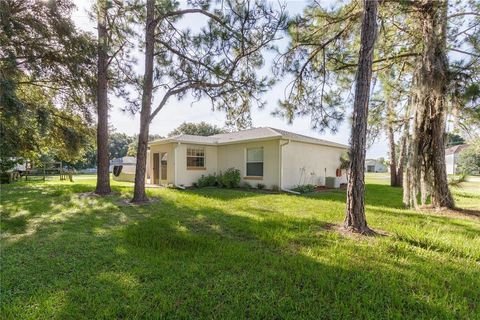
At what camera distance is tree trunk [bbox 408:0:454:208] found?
5.70m

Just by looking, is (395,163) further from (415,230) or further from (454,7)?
(415,230)

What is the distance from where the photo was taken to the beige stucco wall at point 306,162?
35.8 feet

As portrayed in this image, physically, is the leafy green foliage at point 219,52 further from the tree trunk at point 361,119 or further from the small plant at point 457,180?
the small plant at point 457,180

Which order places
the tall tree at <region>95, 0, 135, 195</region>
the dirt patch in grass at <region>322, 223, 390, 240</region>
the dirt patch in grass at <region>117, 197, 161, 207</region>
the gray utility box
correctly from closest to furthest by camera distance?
the dirt patch in grass at <region>322, 223, 390, 240</region> < the dirt patch in grass at <region>117, 197, 161, 207</region> < the tall tree at <region>95, 0, 135, 195</region> < the gray utility box

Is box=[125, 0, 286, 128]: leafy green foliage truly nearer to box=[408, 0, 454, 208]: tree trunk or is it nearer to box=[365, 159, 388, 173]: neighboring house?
box=[408, 0, 454, 208]: tree trunk

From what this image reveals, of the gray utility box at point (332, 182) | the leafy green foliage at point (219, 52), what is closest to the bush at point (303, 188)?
the gray utility box at point (332, 182)

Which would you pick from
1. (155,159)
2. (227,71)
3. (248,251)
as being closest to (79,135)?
(155,159)

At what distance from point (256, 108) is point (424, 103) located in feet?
14.5

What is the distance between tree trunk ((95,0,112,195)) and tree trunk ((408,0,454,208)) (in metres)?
9.00

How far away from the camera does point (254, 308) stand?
220 cm

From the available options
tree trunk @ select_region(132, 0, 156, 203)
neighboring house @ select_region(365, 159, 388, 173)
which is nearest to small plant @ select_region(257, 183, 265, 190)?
tree trunk @ select_region(132, 0, 156, 203)

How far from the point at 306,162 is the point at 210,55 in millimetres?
7339

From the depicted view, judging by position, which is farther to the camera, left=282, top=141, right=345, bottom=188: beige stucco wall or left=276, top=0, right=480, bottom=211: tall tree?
left=282, top=141, right=345, bottom=188: beige stucco wall

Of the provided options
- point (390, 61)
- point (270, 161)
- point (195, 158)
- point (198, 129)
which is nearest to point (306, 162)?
point (270, 161)
